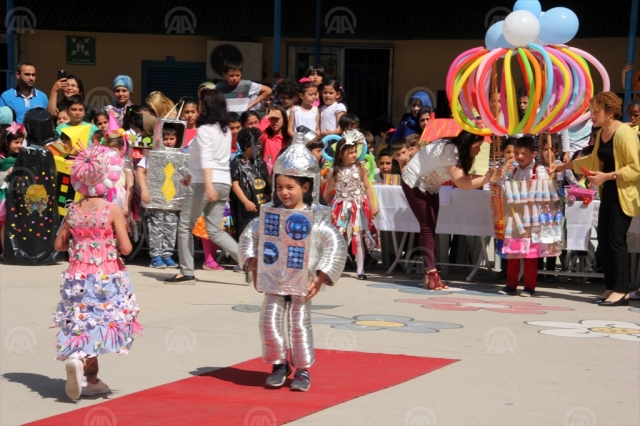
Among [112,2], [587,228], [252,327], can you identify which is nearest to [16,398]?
[252,327]

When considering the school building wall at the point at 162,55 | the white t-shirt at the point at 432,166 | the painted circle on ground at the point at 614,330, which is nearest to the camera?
the painted circle on ground at the point at 614,330

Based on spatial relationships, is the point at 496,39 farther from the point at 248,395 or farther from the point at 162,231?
the point at 248,395

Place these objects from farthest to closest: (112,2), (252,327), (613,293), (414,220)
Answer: (112,2), (414,220), (613,293), (252,327)

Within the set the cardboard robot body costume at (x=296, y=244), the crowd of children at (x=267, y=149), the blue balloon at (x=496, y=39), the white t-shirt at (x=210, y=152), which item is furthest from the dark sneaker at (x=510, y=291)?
the cardboard robot body costume at (x=296, y=244)

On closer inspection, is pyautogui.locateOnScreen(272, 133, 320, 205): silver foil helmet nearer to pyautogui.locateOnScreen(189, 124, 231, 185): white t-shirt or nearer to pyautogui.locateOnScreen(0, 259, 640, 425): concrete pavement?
pyautogui.locateOnScreen(0, 259, 640, 425): concrete pavement

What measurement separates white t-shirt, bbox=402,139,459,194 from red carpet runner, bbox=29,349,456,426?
3.38 meters

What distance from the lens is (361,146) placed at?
10672mm

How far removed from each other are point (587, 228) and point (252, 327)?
3974mm

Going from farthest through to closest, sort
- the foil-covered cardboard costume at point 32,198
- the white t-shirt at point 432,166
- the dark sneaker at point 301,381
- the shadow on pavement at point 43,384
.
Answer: the foil-covered cardboard costume at point 32,198 → the white t-shirt at point 432,166 → the dark sneaker at point 301,381 → the shadow on pavement at point 43,384

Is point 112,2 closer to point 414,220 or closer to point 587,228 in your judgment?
point 414,220

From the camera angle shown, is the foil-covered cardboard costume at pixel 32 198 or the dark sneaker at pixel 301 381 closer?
the dark sneaker at pixel 301 381

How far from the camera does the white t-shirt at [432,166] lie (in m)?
9.84

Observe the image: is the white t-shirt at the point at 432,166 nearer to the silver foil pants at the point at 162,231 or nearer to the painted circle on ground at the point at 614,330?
the painted circle on ground at the point at 614,330

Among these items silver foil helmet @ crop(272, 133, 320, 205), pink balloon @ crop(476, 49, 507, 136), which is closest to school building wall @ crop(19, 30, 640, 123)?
pink balloon @ crop(476, 49, 507, 136)
